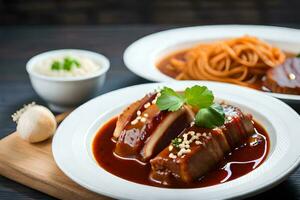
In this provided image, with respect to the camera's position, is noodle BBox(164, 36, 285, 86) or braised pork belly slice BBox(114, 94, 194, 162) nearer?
braised pork belly slice BBox(114, 94, 194, 162)

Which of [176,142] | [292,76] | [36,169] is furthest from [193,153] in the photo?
[292,76]

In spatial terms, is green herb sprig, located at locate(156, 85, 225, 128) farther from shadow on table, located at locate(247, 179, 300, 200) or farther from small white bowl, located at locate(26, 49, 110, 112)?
small white bowl, located at locate(26, 49, 110, 112)

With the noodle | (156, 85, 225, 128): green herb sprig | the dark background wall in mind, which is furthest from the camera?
the dark background wall

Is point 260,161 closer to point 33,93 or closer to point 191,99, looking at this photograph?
point 191,99

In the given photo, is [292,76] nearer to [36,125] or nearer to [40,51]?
[36,125]

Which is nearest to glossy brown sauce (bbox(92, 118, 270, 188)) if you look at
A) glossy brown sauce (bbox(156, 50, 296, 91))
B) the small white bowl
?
the small white bowl

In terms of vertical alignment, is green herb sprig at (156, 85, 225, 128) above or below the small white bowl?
above

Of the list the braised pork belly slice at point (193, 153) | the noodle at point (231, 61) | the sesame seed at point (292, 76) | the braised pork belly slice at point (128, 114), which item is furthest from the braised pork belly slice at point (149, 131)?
the noodle at point (231, 61)
